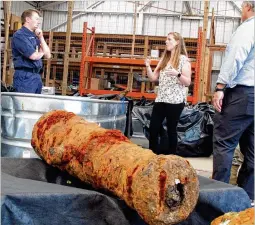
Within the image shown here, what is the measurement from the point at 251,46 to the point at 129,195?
159cm

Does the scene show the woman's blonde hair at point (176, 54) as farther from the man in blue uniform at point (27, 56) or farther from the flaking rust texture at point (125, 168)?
the flaking rust texture at point (125, 168)

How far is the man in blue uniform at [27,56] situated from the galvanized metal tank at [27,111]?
30 cm

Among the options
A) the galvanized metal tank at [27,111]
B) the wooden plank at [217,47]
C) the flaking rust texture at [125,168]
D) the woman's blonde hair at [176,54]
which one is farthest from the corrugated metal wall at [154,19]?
the flaking rust texture at [125,168]

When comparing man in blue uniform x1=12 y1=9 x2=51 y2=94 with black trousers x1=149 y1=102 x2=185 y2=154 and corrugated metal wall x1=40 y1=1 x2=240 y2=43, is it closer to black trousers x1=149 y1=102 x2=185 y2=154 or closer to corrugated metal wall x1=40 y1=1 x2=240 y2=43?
black trousers x1=149 y1=102 x2=185 y2=154

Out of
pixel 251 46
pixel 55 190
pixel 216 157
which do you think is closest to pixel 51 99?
pixel 216 157

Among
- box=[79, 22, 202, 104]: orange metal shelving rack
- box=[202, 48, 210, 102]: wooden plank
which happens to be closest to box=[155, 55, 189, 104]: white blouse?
box=[79, 22, 202, 104]: orange metal shelving rack

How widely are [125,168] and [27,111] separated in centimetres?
179

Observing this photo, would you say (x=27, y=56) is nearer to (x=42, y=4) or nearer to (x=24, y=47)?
(x=24, y=47)

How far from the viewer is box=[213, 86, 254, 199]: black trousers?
2715 mm

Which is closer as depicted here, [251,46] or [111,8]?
[251,46]

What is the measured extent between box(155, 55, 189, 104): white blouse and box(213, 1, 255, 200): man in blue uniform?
1.04 meters

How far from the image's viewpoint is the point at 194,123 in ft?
18.6

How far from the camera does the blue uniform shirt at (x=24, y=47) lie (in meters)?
3.32

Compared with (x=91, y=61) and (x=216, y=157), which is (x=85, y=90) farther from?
(x=216, y=157)
